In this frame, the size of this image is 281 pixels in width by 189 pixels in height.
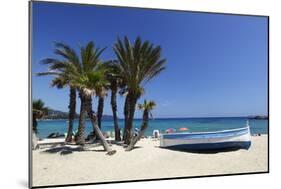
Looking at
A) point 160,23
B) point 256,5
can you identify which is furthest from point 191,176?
point 256,5

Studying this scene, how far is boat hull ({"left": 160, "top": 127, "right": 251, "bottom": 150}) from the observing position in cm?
705

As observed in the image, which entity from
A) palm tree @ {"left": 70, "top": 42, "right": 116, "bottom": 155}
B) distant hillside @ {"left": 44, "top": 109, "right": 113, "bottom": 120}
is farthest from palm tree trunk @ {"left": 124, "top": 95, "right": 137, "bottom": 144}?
distant hillside @ {"left": 44, "top": 109, "right": 113, "bottom": 120}

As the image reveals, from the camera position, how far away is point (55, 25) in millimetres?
6449

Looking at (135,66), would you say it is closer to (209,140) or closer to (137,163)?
(137,163)

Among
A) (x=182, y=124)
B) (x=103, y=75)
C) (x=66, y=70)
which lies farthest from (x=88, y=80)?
(x=182, y=124)

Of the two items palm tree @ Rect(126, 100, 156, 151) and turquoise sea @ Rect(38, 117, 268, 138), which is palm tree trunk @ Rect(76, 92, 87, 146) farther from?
palm tree @ Rect(126, 100, 156, 151)

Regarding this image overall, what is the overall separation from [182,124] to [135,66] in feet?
4.11

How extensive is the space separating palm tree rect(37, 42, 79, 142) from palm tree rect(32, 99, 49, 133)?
13.8 inches

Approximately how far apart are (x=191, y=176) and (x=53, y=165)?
2.32 metres

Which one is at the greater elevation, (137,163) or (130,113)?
(130,113)

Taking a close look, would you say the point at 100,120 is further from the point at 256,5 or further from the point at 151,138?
the point at 256,5

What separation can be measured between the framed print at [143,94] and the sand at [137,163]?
2cm

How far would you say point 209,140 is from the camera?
286 inches

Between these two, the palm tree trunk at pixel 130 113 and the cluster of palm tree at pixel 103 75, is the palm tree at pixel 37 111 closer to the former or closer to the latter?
the cluster of palm tree at pixel 103 75
